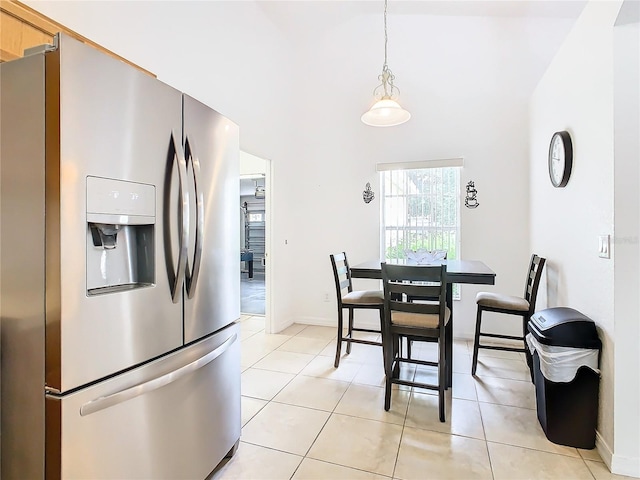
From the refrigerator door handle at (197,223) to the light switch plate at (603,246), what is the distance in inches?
84.0

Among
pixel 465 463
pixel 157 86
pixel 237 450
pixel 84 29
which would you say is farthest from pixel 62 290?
pixel 465 463

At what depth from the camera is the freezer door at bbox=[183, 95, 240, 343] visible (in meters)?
1.47

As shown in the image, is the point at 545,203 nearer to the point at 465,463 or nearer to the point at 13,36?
the point at 465,463

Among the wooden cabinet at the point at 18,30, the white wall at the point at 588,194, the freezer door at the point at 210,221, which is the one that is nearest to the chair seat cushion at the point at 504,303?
the white wall at the point at 588,194

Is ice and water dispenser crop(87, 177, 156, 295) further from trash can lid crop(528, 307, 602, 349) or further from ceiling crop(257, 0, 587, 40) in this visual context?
ceiling crop(257, 0, 587, 40)

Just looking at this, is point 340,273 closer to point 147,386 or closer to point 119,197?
point 147,386

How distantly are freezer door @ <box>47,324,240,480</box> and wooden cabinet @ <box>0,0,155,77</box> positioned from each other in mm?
1259

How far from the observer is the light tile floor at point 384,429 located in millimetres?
1747

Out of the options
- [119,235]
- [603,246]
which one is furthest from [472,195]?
[119,235]

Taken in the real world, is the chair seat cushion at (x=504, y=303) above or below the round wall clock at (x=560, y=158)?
below

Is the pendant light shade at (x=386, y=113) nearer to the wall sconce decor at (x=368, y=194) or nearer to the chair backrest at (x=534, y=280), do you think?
the wall sconce decor at (x=368, y=194)

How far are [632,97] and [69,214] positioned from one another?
2.59 meters

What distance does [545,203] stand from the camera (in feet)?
9.88

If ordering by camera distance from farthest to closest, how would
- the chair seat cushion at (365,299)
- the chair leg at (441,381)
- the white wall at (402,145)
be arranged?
1. the white wall at (402,145)
2. the chair seat cushion at (365,299)
3. the chair leg at (441,381)
